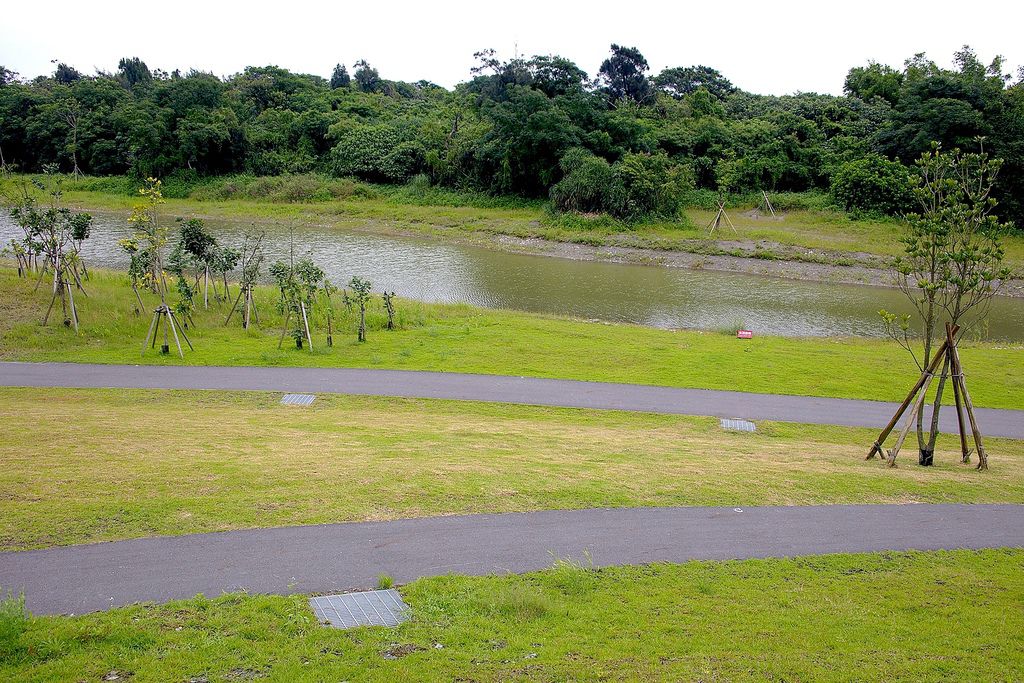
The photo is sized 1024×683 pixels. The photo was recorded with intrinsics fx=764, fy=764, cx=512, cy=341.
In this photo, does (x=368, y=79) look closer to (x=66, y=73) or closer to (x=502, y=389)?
(x=66, y=73)

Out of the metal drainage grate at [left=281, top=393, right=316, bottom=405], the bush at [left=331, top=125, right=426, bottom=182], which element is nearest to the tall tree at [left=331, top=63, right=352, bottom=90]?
the bush at [left=331, top=125, right=426, bottom=182]

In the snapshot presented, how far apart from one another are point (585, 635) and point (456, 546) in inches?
126

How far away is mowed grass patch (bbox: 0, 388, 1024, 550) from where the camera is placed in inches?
462

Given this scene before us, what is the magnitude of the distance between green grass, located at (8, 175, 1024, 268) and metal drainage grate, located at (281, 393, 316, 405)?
37.6 meters

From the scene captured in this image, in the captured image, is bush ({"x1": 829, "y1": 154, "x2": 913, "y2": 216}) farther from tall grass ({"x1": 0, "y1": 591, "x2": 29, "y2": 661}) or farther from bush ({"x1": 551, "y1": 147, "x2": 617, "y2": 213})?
tall grass ({"x1": 0, "y1": 591, "x2": 29, "y2": 661})

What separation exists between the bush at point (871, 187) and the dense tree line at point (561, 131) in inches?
4.6

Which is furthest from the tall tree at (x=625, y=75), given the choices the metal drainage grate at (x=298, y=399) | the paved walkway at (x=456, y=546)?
the paved walkway at (x=456, y=546)

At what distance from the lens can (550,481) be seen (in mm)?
13711

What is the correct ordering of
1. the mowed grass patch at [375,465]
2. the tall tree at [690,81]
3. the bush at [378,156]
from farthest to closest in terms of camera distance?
the tall tree at [690,81], the bush at [378,156], the mowed grass patch at [375,465]

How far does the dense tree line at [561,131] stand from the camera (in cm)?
5959

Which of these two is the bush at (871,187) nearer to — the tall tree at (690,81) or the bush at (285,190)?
the tall tree at (690,81)

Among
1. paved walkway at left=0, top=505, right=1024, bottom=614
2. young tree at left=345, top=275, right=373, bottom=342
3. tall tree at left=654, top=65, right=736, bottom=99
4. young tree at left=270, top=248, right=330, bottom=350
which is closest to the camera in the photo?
paved walkway at left=0, top=505, right=1024, bottom=614

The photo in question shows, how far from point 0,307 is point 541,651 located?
25.6 metres

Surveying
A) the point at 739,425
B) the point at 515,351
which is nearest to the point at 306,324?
the point at 515,351
